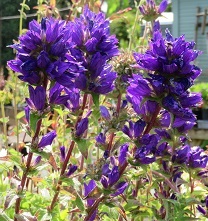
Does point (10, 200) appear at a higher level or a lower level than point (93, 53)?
lower

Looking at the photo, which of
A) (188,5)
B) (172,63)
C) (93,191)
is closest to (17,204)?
(93,191)

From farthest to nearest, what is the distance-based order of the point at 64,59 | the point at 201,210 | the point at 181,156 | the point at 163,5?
1. the point at 163,5
2. the point at 201,210
3. the point at 181,156
4. the point at 64,59

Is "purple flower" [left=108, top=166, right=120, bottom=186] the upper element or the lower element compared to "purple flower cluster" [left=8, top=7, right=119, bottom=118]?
lower

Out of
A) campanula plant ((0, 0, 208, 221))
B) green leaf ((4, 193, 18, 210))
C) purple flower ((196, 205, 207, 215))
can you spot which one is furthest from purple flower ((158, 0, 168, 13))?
green leaf ((4, 193, 18, 210))

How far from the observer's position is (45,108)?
0.84 meters

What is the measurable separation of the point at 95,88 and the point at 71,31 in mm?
103

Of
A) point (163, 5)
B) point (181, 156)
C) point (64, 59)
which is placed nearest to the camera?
point (64, 59)

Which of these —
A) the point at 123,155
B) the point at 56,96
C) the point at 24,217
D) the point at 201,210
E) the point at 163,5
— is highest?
the point at 163,5

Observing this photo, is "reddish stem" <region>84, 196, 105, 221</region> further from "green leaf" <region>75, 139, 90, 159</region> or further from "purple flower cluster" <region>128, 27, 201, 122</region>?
"purple flower cluster" <region>128, 27, 201, 122</region>

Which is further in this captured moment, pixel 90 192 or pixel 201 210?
pixel 201 210

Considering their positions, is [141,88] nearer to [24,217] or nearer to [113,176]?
[113,176]

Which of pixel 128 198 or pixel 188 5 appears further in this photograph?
pixel 188 5

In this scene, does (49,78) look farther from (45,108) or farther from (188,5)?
(188,5)

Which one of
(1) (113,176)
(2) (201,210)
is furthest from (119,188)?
(2) (201,210)
